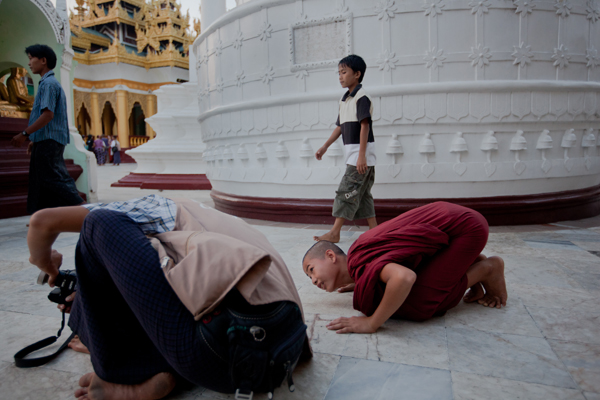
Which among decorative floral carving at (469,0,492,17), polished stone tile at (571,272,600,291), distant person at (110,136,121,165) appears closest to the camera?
polished stone tile at (571,272,600,291)

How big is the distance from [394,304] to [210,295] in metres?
0.97

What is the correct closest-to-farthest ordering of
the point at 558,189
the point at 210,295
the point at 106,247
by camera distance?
the point at 210,295 < the point at 106,247 < the point at 558,189

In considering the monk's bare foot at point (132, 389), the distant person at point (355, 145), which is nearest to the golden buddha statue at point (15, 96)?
the distant person at point (355, 145)

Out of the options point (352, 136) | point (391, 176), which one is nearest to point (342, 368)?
point (352, 136)

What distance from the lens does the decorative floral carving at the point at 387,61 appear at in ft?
14.2

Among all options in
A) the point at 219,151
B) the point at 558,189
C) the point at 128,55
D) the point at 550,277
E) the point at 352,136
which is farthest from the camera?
the point at 128,55

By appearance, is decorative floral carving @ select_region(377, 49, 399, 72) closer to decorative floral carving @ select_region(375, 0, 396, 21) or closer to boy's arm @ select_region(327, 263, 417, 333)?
decorative floral carving @ select_region(375, 0, 396, 21)

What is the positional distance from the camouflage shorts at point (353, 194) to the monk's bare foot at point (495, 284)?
1.60 metres

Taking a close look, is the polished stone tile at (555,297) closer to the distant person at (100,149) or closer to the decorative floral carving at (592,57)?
the decorative floral carving at (592,57)

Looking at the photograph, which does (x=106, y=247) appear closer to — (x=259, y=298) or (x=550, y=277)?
(x=259, y=298)

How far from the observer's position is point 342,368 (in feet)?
5.41

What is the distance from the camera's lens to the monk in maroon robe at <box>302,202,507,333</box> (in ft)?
6.32

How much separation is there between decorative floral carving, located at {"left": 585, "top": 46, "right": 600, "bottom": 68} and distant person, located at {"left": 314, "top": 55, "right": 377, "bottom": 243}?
107 inches

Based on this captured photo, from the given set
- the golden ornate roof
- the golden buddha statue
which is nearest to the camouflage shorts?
the golden buddha statue
